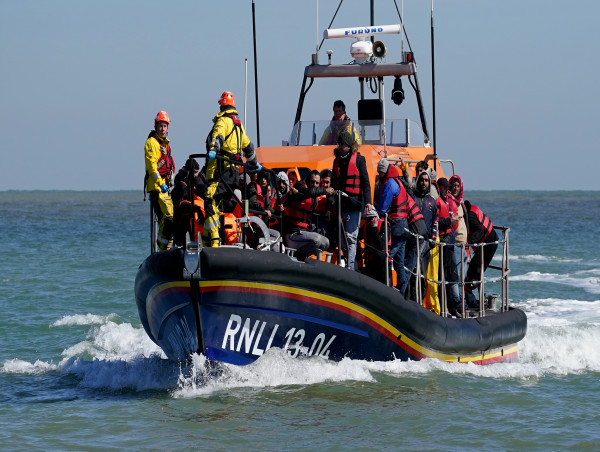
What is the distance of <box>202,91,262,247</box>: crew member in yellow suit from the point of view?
Answer: 26.3 ft

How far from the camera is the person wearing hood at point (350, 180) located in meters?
8.71

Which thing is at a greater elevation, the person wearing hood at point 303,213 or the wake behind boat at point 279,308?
the person wearing hood at point 303,213

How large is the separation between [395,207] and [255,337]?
195 cm

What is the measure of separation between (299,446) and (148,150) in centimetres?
300

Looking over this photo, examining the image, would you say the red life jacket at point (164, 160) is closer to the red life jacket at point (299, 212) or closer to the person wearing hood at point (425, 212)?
the red life jacket at point (299, 212)

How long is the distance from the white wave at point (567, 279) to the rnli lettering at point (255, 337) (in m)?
13.2

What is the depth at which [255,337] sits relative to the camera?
799cm

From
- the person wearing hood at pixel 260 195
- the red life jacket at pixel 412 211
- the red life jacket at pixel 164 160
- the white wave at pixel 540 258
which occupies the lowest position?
the white wave at pixel 540 258

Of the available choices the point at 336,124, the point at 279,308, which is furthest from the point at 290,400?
the point at 336,124

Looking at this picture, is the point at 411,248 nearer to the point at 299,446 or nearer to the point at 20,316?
the point at 299,446

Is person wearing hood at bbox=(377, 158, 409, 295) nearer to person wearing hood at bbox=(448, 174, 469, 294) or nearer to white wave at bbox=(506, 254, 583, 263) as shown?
person wearing hood at bbox=(448, 174, 469, 294)

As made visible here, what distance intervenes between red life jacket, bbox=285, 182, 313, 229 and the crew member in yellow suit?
2.34ft

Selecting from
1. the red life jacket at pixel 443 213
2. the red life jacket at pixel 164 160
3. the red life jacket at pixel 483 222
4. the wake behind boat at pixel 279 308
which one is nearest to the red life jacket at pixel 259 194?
the wake behind boat at pixel 279 308

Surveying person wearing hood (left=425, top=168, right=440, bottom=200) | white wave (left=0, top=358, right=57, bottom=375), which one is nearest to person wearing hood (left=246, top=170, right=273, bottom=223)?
person wearing hood (left=425, top=168, right=440, bottom=200)
